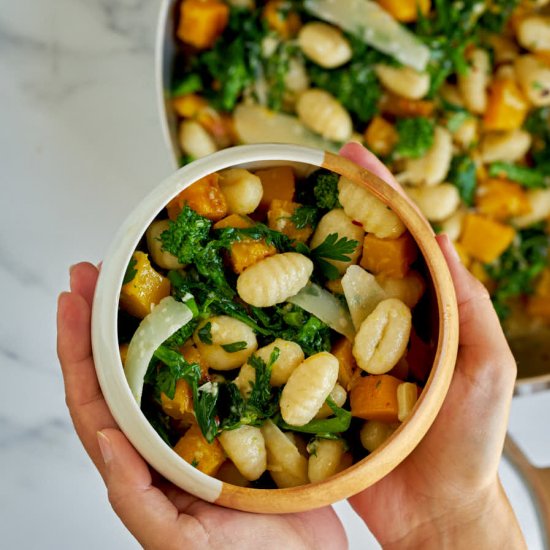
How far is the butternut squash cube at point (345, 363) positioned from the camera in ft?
3.05

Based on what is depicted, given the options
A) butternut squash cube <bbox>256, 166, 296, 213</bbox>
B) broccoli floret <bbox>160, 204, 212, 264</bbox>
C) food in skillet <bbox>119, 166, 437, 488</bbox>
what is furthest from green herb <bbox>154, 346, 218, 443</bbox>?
butternut squash cube <bbox>256, 166, 296, 213</bbox>

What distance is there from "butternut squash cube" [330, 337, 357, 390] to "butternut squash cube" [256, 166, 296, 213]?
7.4 inches

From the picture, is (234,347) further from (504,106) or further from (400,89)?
(504,106)

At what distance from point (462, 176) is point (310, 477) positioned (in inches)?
33.7

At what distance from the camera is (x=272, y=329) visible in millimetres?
949

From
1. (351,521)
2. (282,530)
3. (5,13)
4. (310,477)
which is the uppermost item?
(5,13)

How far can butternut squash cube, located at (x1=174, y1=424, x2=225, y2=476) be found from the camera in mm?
907

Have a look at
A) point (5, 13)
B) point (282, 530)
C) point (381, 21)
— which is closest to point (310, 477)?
point (282, 530)

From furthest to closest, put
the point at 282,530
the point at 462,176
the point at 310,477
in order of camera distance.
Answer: the point at 462,176
the point at 282,530
the point at 310,477

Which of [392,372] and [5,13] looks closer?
[392,372]

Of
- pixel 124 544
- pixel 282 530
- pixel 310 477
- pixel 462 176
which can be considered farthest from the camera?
pixel 462 176

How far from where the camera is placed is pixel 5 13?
147cm

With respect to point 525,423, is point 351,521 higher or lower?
lower

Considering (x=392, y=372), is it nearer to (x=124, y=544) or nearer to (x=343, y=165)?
(x=343, y=165)
